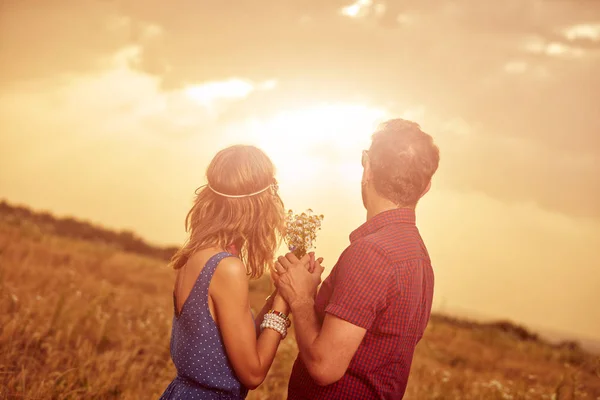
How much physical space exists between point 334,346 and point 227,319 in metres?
0.59

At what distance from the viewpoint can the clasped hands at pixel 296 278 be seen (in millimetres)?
2787

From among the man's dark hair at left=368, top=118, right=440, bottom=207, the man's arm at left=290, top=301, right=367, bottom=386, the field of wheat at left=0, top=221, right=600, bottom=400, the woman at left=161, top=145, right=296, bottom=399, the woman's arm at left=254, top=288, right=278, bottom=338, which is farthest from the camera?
the field of wheat at left=0, top=221, right=600, bottom=400

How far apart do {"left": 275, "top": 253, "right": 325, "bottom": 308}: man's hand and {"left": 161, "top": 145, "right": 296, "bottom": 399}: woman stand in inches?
4.7

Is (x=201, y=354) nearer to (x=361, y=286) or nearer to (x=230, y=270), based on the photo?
(x=230, y=270)

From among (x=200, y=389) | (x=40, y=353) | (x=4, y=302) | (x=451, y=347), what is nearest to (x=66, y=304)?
(x=4, y=302)

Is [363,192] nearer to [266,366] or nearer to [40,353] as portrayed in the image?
[266,366]

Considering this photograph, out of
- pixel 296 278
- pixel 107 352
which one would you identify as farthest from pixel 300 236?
pixel 107 352

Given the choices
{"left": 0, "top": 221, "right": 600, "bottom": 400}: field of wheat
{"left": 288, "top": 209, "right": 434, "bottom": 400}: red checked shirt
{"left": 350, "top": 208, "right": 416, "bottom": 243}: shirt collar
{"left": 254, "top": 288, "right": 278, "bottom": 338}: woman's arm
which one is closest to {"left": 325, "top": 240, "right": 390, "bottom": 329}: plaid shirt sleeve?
{"left": 288, "top": 209, "right": 434, "bottom": 400}: red checked shirt

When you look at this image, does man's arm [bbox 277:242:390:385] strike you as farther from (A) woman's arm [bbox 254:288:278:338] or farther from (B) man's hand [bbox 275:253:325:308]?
(A) woman's arm [bbox 254:288:278:338]

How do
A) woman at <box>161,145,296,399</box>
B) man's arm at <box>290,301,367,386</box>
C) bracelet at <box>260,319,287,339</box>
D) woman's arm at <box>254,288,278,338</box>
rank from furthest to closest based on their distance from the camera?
1. woman's arm at <box>254,288,278,338</box>
2. bracelet at <box>260,319,287,339</box>
3. woman at <box>161,145,296,399</box>
4. man's arm at <box>290,301,367,386</box>

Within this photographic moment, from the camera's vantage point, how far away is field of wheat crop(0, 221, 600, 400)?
493 centimetres

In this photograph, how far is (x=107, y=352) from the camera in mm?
5559

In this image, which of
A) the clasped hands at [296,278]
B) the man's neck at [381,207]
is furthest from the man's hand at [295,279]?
the man's neck at [381,207]

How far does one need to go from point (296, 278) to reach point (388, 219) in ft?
1.82
